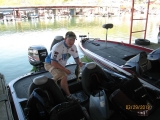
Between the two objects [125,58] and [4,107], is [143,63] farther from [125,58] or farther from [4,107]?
[4,107]

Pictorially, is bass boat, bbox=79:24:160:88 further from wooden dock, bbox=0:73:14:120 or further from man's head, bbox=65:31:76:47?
wooden dock, bbox=0:73:14:120

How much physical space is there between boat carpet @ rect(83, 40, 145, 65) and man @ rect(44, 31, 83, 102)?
71.1 inches

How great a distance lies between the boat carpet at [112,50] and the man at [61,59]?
71.1 inches

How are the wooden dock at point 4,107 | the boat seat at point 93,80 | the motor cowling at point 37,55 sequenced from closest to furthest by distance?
the wooden dock at point 4,107 → the boat seat at point 93,80 → the motor cowling at point 37,55

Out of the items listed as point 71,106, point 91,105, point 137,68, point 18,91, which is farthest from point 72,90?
point 137,68

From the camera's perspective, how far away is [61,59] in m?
2.39

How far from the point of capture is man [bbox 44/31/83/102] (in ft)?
7.42

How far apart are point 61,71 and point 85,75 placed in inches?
13.7

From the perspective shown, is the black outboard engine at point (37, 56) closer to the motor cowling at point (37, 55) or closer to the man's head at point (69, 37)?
the motor cowling at point (37, 55)

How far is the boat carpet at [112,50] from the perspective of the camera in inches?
164

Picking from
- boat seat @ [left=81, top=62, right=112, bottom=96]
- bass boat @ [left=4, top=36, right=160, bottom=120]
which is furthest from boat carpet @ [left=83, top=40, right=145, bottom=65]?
bass boat @ [left=4, top=36, right=160, bottom=120]

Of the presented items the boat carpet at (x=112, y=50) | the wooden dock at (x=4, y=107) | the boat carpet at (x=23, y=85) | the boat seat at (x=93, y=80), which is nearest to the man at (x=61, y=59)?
the boat seat at (x=93, y=80)

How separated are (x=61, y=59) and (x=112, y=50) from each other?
2.70 metres

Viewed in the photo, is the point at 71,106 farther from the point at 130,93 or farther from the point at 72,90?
the point at 72,90
